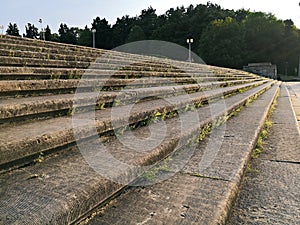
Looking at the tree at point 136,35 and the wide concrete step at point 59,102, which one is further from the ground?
the tree at point 136,35

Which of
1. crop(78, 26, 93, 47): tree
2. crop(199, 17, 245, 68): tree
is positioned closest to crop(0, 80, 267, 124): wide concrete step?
crop(199, 17, 245, 68): tree

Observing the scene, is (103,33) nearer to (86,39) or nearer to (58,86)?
(86,39)

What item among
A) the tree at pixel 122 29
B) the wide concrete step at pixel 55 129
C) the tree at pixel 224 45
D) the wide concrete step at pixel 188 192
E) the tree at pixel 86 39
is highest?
the tree at pixel 122 29

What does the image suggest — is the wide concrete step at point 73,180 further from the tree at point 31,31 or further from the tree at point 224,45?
the tree at point 31,31

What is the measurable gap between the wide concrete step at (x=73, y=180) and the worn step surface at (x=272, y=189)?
0.59 ft

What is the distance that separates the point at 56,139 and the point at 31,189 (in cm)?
36

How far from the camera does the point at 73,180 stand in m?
1.00

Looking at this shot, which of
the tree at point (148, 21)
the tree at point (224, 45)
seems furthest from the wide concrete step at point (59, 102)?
the tree at point (148, 21)

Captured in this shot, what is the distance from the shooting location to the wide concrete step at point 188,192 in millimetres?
→ 967

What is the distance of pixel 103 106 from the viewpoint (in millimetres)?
2104

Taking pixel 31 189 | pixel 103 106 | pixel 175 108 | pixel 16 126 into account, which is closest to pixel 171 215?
pixel 31 189

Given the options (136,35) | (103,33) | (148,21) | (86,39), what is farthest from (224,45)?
(103,33)

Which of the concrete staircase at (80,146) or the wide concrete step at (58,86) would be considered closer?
the concrete staircase at (80,146)

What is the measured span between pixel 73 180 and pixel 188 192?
0.51m
